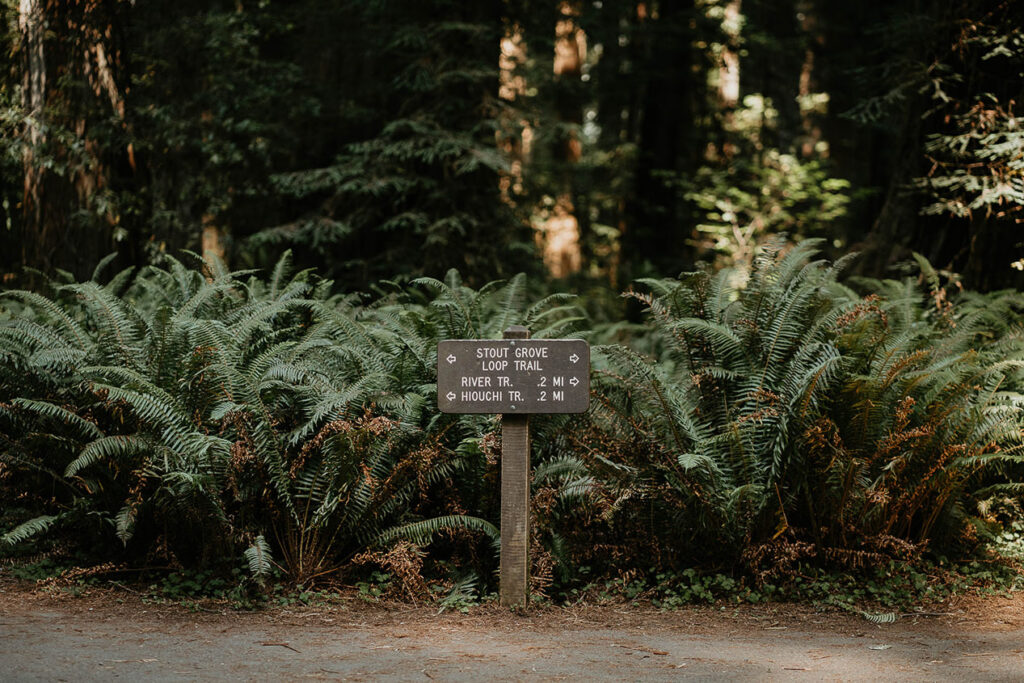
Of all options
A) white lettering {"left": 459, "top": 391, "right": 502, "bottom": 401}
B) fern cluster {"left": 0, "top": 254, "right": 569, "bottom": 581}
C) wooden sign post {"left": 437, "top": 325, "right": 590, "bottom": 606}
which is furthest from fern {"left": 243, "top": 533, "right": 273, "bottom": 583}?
white lettering {"left": 459, "top": 391, "right": 502, "bottom": 401}

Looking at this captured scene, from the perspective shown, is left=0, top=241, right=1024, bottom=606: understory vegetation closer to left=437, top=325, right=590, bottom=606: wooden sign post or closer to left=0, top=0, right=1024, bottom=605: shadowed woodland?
left=0, top=0, right=1024, bottom=605: shadowed woodland

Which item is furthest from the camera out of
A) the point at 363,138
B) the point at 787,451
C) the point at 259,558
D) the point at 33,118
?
the point at 363,138

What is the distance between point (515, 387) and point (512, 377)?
0.06m

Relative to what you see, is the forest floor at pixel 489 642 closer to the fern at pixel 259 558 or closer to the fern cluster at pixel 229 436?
the fern at pixel 259 558

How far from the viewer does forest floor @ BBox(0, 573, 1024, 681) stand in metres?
4.11

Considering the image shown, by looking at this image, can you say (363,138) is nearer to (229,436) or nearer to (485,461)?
(229,436)

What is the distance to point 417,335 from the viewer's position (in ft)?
21.6

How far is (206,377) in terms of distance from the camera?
578 cm

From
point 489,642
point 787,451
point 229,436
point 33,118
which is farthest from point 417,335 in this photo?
point 33,118

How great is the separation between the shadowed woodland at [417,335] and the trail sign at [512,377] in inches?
23.1

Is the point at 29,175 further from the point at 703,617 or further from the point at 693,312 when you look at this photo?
the point at 703,617

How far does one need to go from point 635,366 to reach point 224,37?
800 cm

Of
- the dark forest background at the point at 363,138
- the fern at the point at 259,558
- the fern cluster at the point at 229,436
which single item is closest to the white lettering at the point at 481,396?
the fern cluster at the point at 229,436

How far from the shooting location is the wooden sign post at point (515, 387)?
5129 millimetres
